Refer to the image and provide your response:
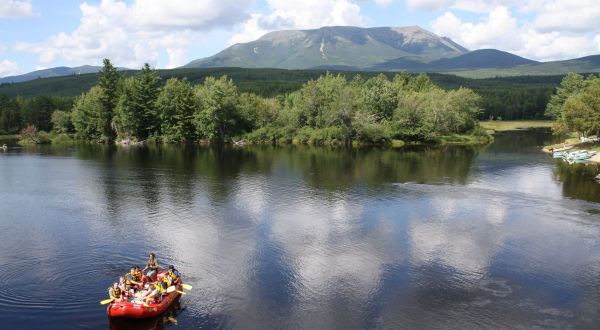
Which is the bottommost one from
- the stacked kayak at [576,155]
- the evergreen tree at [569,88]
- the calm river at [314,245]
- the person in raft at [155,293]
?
the calm river at [314,245]

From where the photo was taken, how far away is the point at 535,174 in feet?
269

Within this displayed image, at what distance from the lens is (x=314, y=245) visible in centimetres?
4438

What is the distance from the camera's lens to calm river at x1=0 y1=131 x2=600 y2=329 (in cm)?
3162

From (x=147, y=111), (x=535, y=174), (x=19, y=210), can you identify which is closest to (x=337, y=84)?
(x=147, y=111)

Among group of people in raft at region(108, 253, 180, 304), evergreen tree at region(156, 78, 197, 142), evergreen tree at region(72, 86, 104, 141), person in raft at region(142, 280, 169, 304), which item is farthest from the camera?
evergreen tree at region(72, 86, 104, 141)

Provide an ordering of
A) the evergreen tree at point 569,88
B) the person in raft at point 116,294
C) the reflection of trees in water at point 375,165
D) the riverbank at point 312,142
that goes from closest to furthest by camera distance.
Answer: the person in raft at point 116,294, the reflection of trees in water at point 375,165, the riverbank at point 312,142, the evergreen tree at point 569,88

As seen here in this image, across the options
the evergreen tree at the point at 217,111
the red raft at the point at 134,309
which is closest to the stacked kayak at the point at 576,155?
the evergreen tree at the point at 217,111

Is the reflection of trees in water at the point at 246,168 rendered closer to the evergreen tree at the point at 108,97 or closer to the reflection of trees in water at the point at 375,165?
the reflection of trees in water at the point at 375,165

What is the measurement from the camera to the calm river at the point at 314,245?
31625 mm

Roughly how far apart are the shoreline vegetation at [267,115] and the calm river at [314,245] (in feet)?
164

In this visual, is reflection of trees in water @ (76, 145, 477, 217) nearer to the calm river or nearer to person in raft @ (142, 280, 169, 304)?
the calm river

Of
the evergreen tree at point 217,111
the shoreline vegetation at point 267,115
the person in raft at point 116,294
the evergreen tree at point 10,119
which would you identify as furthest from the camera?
the evergreen tree at point 10,119

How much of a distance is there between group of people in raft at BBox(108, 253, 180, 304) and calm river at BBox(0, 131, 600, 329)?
1.64 meters

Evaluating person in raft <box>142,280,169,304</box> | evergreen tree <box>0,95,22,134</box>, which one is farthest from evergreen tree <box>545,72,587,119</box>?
evergreen tree <box>0,95,22,134</box>
